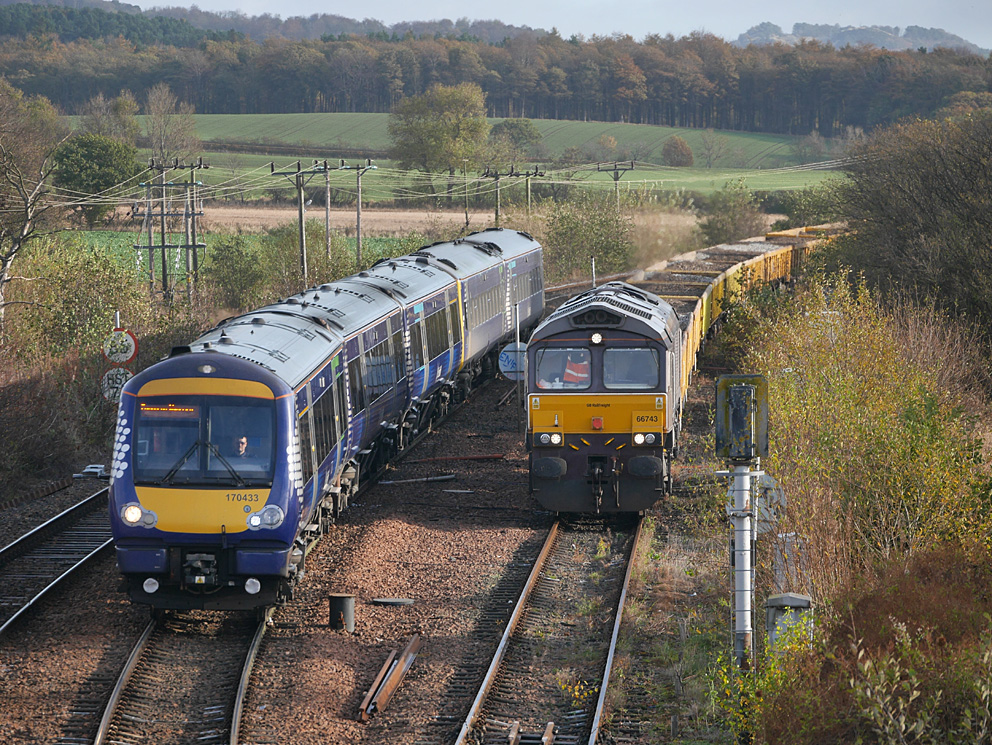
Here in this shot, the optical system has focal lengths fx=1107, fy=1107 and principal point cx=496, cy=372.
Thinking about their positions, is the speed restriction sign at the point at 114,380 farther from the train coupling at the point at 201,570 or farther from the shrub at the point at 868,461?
the shrub at the point at 868,461

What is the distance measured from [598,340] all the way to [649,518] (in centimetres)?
275

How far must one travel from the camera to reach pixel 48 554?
569 inches

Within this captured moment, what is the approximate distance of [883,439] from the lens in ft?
40.7

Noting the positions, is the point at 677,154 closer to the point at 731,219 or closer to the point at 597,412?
the point at 731,219

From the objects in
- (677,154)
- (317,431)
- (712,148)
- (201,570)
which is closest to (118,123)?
(677,154)

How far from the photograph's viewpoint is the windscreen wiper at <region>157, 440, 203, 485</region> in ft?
36.9

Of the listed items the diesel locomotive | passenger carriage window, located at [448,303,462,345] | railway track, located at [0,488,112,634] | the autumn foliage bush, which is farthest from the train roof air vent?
passenger carriage window, located at [448,303,462,345]

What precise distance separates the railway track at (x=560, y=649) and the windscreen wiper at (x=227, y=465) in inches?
122

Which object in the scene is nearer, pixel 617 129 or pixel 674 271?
pixel 674 271

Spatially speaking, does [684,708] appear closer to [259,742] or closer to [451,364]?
[259,742]

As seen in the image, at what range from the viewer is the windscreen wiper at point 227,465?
11250 millimetres

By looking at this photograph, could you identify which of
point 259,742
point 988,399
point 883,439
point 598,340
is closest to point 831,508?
point 883,439

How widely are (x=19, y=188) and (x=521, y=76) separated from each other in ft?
377

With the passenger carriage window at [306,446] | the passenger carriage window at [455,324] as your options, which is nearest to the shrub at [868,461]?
the passenger carriage window at [306,446]
